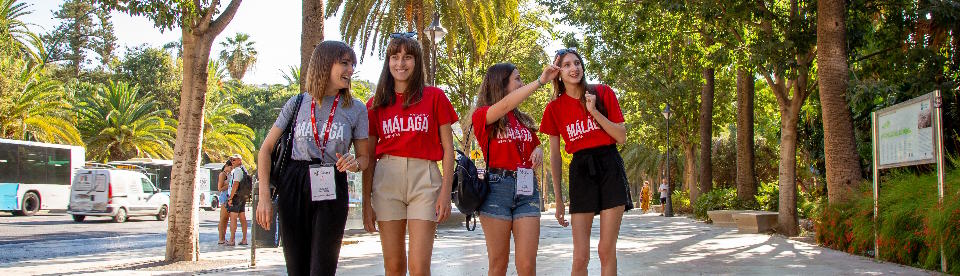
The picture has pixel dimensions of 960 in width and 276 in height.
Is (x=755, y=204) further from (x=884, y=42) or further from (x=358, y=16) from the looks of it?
(x=358, y=16)

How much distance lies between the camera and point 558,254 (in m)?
11.5

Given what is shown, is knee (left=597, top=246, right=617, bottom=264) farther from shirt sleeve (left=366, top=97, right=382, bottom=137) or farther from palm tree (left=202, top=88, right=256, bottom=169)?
palm tree (left=202, top=88, right=256, bottom=169)

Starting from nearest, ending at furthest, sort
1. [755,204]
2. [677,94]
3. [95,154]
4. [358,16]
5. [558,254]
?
[558,254], [755,204], [358,16], [677,94], [95,154]

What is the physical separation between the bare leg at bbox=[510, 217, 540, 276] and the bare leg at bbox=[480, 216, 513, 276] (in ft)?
0.24

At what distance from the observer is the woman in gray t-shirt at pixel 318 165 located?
4.13 metres

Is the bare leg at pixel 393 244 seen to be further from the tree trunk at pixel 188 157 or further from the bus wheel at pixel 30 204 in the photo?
the bus wheel at pixel 30 204

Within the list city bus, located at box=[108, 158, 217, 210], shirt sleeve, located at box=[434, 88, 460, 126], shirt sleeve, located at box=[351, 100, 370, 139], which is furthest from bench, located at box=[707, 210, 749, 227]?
city bus, located at box=[108, 158, 217, 210]

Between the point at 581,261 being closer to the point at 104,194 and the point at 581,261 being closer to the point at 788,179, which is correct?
the point at 788,179

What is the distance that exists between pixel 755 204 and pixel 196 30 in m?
15.1

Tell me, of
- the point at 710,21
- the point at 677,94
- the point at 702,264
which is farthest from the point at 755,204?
the point at 702,264

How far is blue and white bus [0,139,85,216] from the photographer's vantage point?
28719 mm

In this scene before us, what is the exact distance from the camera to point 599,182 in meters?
5.20

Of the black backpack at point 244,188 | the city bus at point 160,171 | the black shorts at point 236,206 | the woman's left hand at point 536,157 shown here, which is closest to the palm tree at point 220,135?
the city bus at point 160,171

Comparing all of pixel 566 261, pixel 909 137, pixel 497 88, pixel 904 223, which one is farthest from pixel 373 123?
pixel 909 137
